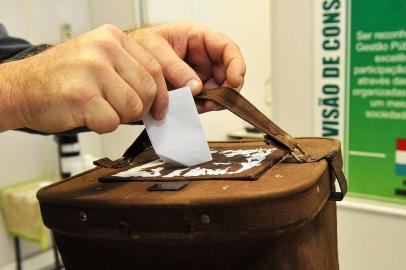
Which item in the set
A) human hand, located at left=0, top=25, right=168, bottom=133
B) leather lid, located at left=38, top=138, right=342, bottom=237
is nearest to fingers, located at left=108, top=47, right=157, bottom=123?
human hand, located at left=0, top=25, right=168, bottom=133

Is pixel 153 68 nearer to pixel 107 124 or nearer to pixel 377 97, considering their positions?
pixel 107 124

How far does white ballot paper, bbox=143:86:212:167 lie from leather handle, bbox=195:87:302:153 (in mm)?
45

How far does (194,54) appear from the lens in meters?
0.80

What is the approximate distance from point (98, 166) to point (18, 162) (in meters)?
1.17

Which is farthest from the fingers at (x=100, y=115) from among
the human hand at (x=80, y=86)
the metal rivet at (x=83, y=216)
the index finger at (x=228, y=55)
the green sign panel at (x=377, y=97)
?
Answer: the green sign panel at (x=377, y=97)

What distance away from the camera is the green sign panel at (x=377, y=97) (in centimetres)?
102

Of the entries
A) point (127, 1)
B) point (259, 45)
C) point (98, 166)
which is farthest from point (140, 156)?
point (259, 45)

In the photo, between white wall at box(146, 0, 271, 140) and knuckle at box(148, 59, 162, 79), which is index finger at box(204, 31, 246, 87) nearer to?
knuckle at box(148, 59, 162, 79)

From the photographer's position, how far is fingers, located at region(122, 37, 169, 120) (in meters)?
0.56

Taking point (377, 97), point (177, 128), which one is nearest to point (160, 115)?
point (177, 128)

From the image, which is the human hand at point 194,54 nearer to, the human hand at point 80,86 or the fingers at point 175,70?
the fingers at point 175,70

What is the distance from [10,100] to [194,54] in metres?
0.36

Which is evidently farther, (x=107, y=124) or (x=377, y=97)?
(x=377, y=97)

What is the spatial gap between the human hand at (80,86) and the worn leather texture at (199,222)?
99mm
